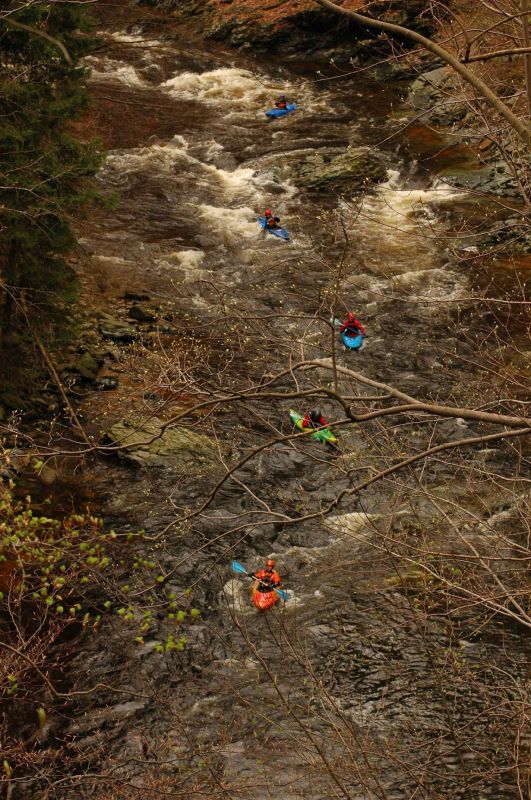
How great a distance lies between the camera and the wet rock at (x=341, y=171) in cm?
1725

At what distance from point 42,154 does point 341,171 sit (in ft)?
30.4

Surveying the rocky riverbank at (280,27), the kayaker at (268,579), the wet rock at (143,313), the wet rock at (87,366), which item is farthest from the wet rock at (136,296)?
the rocky riverbank at (280,27)

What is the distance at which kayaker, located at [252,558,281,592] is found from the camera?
8320mm

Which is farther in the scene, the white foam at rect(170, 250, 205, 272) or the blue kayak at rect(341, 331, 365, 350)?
the white foam at rect(170, 250, 205, 272)

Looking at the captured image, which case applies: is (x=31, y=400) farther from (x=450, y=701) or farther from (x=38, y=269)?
(x=450, y=701)

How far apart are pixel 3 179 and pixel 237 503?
15.4 ft

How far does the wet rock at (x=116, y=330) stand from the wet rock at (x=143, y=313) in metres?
0.28

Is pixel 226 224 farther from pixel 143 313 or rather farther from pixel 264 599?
pixel 264 599

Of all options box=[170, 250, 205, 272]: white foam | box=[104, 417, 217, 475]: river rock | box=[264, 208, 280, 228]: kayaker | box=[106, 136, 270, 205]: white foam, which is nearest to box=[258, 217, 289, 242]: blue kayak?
box=[264, 208, 280, 228]: kayaker

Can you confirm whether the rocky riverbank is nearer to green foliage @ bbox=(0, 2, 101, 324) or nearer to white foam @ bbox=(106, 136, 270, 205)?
white foam @ bbox=(106, 136, 270, 205)

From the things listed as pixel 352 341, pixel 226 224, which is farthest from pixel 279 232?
pixel 352 341

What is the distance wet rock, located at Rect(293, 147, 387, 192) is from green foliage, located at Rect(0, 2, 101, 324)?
26.1 ft

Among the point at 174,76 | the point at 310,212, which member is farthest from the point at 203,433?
the point at 174,76

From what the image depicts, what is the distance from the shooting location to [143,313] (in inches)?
509
